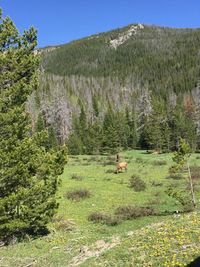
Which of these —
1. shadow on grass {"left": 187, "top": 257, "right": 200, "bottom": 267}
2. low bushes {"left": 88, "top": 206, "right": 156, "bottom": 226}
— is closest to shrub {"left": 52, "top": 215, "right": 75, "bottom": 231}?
low bushes {"left": 88, "top": 206, "right": 156, "bottom": 226}

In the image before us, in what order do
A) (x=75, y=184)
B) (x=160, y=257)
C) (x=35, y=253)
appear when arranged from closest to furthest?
(x=160, y=257) < (x=35, y=253) < (x=75, y=184)

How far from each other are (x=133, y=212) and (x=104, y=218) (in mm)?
2021

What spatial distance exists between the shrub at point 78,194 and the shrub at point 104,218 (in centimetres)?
701

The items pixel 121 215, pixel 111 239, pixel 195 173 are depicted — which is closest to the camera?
pixel 111 239

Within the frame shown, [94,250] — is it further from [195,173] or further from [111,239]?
[195,173]

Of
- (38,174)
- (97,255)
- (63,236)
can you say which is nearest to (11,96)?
(38,174)

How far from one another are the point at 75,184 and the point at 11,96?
855 inches

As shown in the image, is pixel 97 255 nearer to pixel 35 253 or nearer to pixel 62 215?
pixel 35 253

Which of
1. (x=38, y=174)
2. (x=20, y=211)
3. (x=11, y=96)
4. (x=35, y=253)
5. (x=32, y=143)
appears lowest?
(x=35, y=253)

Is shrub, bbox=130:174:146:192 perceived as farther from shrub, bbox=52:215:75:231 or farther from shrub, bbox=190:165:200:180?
shrub, bbox=52:215:75:231

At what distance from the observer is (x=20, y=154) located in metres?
20.3

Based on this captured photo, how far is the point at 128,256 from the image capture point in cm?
1583

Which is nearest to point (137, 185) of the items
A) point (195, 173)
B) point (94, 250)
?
point (195, 173)

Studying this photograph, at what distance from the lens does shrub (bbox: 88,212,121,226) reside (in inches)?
990
